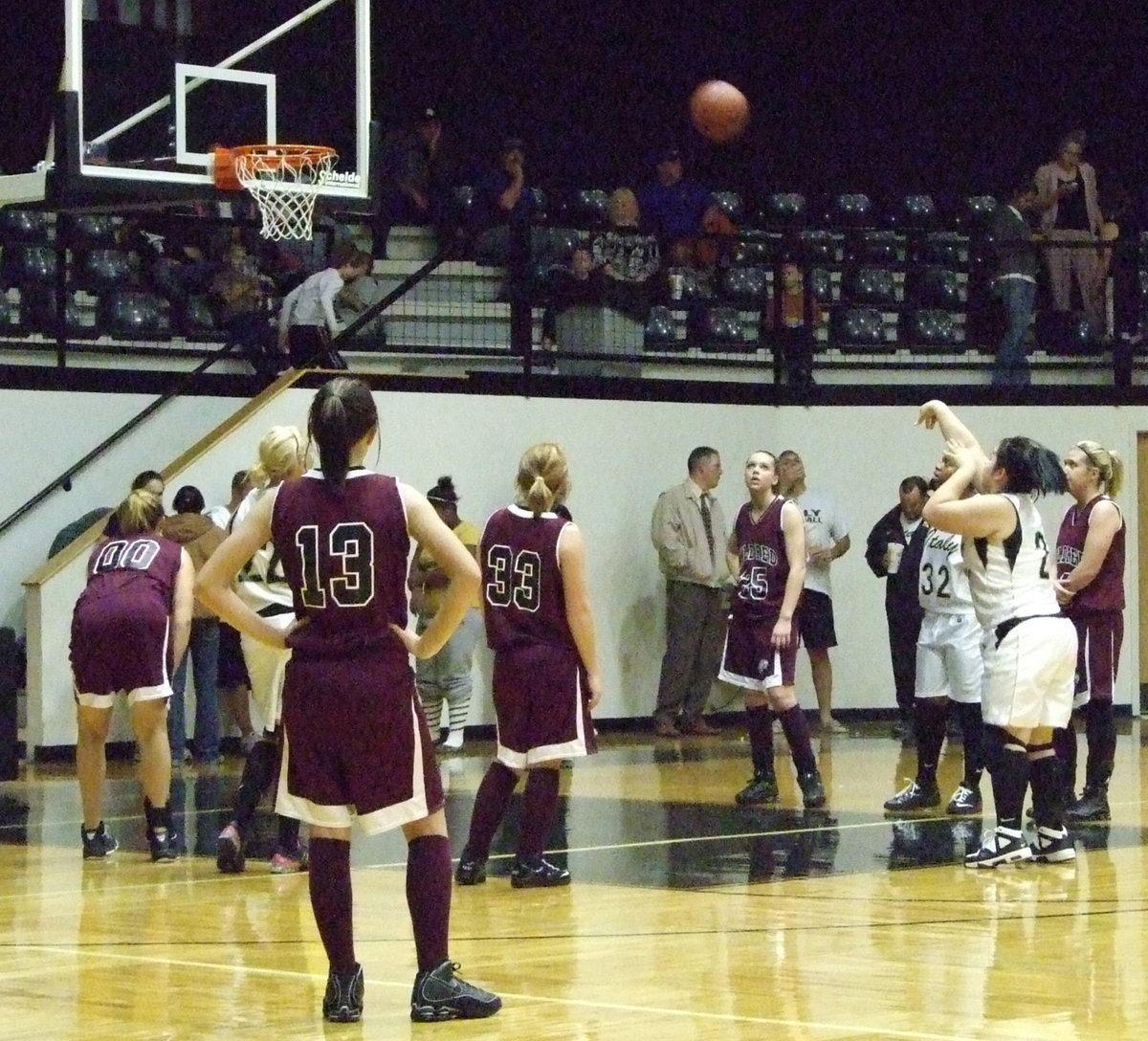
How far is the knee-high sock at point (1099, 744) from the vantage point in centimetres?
1115

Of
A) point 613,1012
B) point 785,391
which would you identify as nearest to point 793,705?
point 613,1012

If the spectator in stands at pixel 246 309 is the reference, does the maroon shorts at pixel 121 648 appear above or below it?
below

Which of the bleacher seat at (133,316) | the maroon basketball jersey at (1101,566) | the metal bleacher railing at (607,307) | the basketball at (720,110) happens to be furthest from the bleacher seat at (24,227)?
the maroon basketball jersey at (1101,566)

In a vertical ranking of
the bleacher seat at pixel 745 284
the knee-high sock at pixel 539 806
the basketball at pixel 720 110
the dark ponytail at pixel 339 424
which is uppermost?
the basketball at pixel 720 110

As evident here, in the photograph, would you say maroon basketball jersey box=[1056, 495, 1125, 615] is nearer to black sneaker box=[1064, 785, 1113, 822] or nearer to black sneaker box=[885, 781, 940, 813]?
black sneaker box=[1064, 785, 1113, 822]

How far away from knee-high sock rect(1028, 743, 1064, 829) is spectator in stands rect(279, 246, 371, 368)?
7.77m

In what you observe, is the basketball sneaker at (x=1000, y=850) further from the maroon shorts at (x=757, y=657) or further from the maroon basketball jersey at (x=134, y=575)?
the maroon basketball jersey at (x=134, y=575)

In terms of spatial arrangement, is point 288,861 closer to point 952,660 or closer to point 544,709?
point 544,709

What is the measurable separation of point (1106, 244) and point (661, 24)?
5.45 meters

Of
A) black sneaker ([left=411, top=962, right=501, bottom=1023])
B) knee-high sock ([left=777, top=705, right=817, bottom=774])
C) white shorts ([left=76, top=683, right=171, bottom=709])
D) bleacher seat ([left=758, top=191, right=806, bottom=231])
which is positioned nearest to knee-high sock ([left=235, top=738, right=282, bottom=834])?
white shorts ([left=76, top=683, right=171, bottom=709])

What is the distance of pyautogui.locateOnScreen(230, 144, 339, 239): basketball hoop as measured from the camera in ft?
36.8

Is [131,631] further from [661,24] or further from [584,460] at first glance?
[661,24]

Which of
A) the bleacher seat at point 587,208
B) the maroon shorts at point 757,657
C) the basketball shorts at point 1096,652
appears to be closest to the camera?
the basketball shorts at point 1096,652

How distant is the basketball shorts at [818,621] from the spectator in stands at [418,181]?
4.47m
